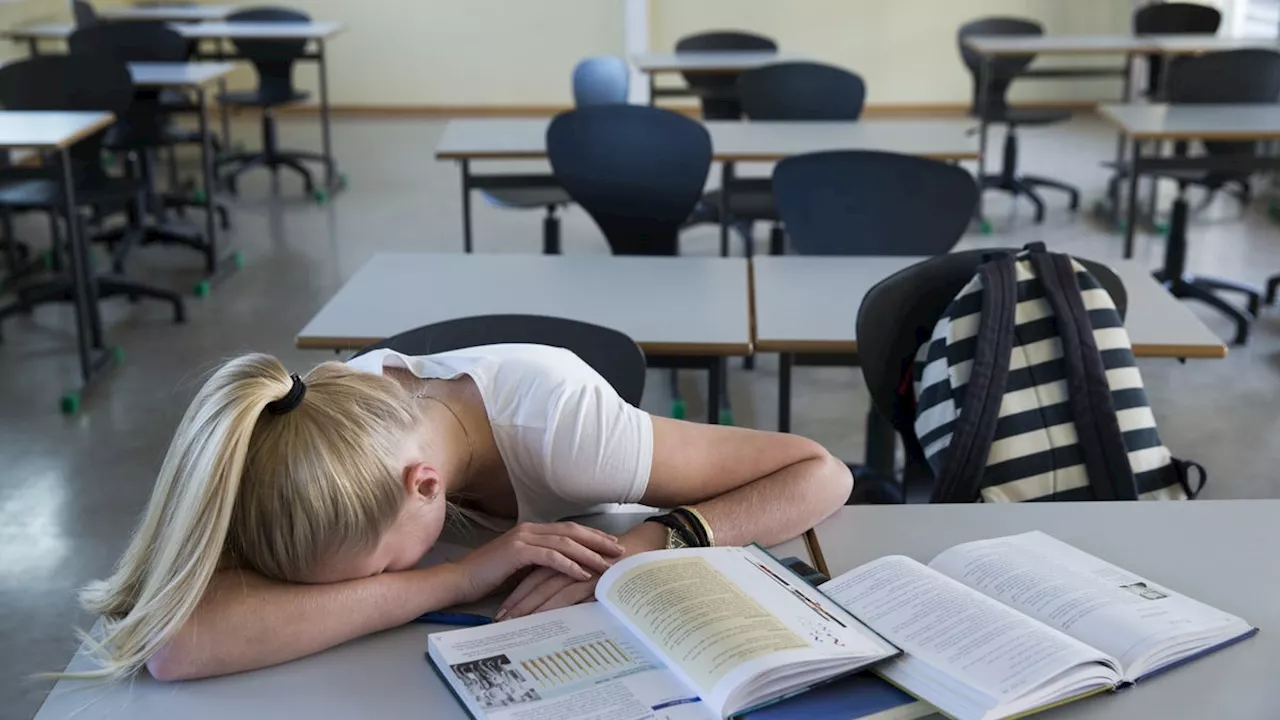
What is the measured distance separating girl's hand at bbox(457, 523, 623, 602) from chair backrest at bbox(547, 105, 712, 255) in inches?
88.8

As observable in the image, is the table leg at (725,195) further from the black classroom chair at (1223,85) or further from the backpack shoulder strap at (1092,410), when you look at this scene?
the backpack shoulder strap at (1092,410)

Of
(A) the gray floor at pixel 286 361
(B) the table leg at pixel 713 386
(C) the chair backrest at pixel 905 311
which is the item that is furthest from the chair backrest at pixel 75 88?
(C) the chair backrest at pixel 905 311

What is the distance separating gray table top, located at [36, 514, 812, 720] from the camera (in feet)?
3.65

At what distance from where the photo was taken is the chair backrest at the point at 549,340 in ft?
5.92

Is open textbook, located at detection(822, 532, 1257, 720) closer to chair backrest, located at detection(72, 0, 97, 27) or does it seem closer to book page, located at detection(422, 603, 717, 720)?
book page, located at detection(422, 603, 717, 720)

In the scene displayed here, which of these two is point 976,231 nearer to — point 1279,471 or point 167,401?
point 1279,471

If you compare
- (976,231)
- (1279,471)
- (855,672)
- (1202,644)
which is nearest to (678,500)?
(855,672)

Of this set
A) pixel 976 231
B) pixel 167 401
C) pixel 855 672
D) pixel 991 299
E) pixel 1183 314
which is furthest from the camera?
pixel 976 231

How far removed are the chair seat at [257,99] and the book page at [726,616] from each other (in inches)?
228

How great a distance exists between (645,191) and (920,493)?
5.34 feet

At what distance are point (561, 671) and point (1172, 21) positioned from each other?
6488 millimetres

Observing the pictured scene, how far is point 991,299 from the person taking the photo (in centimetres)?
182

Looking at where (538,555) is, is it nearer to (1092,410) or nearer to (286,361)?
(1092,410)

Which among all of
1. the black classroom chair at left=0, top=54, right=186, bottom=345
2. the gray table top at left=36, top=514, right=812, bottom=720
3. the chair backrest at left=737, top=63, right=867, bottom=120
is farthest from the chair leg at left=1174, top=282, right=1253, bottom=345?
the gray table top at left=36, top=514, right=812, bottom=720
